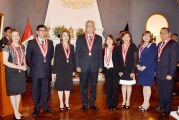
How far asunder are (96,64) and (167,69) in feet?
4.04

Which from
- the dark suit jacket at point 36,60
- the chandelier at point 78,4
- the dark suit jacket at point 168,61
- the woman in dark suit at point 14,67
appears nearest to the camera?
the woman in dark suit at point 14,67

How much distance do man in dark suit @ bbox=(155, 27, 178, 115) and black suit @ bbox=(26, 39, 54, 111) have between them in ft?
6.23

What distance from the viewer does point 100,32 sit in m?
9.20

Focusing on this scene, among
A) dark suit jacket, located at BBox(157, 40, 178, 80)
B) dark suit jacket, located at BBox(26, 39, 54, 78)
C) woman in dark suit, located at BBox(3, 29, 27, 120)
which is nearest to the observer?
woman in dark suit, located at BBox(3, 29, 27, 120)

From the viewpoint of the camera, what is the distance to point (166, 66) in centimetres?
438

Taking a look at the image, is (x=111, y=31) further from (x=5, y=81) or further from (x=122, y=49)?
(x=5, y=81)

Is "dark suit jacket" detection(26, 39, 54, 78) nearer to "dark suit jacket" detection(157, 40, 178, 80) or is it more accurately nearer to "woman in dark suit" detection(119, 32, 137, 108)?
"woman in dark suit" detection(119, 32, 137, 108)

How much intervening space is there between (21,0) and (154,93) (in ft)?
18.7

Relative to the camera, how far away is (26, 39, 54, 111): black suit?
441 centimetres

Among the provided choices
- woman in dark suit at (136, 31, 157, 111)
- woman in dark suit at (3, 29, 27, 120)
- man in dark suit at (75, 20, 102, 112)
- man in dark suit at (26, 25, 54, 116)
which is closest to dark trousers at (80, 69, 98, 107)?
man in dark suit at (75, 20, 102, 112)

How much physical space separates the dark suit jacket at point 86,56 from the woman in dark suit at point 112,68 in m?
0.17

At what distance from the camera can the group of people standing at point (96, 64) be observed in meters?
4.41

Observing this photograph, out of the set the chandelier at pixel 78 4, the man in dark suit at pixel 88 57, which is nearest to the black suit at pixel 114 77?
the man in dark suit at pixel 88 57

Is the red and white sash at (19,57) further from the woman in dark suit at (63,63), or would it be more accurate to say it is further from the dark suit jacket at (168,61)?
the dark suit jacket at (168,61)
